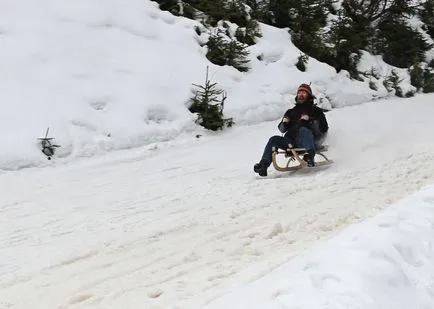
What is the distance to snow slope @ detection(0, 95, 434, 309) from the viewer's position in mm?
4188

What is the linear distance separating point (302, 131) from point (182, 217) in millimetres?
2776

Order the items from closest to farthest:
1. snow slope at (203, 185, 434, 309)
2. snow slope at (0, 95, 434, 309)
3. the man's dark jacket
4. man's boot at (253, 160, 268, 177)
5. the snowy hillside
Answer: snow slope at (203, 185, 434, 309)
snow slope at (0, 95, 434, 309)
man's boot at (253, 160, 268, 177)
the man's dark jacket
the snowy hillside

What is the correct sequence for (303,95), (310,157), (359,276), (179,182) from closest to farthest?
(359,276) → (179,182) → (310,157) → (303,95)

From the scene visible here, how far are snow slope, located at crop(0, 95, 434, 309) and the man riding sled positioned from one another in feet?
0.88

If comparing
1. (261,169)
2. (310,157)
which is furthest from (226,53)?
(261,169)

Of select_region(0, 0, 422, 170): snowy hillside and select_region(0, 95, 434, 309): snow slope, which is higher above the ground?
select_region(0, 0, 422, 170): snowy hillside

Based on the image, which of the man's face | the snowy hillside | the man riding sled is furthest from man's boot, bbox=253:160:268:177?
the snowy hillside

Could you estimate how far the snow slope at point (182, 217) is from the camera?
4188mm

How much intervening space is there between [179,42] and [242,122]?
2.43 meters

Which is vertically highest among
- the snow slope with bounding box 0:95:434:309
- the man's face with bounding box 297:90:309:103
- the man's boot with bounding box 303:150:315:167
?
the man's face with bounding box 297:90:309:103

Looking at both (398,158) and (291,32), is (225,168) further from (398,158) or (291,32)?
(291,32)

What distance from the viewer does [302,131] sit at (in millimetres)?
8180

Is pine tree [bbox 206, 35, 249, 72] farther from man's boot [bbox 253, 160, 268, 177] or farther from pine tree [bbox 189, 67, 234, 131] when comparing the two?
man's boot [bbox 253, 160, 268, 177]

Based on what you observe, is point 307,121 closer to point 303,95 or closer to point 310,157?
point 303,95
